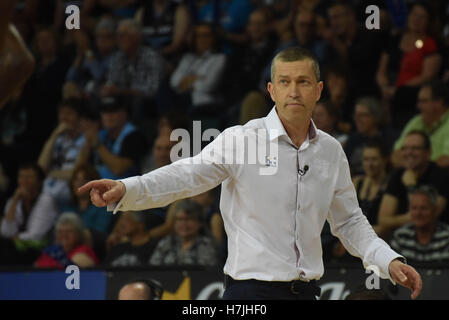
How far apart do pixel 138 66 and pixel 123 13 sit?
152cm

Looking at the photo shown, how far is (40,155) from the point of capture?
38.2 feet

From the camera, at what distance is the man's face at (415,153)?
27.7 feet

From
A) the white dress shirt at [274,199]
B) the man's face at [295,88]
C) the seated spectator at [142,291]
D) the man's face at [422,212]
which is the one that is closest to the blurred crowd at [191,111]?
the man's face at [422,212]

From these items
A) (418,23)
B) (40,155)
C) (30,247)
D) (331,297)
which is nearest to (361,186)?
(331,297)

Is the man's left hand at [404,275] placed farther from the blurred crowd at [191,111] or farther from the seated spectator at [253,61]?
the seated spectator at [253,61]

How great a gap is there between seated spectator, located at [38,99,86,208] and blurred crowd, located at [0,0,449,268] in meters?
0.02

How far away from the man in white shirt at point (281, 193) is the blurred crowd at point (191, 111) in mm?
3078

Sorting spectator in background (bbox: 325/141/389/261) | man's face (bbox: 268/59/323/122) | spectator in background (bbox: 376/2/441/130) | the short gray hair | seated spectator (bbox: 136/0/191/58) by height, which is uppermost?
seated spectator (bbox: 136/0/191/58)

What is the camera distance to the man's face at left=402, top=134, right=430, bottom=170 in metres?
8.44

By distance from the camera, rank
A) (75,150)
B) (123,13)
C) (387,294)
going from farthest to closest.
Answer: (123,13), (75,150), (387,294)

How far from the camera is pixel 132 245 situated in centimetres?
888

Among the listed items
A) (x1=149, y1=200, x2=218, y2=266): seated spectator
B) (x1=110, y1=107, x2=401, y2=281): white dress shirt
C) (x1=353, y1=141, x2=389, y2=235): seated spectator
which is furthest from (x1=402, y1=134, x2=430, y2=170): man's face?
(x1=110, y1=107, x2=401, y2=281): white dress shirt

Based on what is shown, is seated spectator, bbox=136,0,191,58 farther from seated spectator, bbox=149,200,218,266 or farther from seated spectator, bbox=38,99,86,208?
seated spectator, bbox=149,200,218,266
